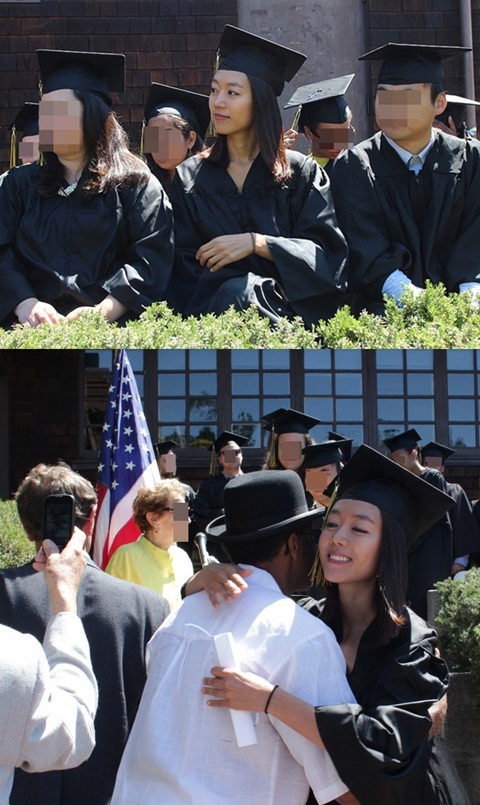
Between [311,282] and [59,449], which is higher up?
[311,282]

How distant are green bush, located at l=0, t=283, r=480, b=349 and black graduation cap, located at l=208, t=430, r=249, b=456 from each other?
488 millimetres

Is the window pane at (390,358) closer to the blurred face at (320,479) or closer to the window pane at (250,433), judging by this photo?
the blurred face at (320,479)

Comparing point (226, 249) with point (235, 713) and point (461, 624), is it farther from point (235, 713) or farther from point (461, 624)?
point (235, 713)

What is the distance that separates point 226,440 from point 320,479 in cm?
58

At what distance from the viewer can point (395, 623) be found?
270 cm

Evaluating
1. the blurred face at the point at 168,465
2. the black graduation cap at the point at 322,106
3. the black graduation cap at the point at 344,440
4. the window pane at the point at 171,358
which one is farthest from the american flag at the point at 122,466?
the black graduation cap at the point at 322,106

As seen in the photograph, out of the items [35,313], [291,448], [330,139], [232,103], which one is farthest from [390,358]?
[330,139]

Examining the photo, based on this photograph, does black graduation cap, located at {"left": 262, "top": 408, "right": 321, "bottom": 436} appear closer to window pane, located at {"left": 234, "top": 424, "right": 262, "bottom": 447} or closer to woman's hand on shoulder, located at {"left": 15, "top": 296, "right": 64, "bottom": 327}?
window pane, located at {"left": 234, "top": 424, "right": 262, "bottom": 447}

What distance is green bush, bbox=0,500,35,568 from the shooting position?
591cm

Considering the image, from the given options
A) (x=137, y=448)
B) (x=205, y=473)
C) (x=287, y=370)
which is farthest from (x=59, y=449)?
(x=287, y=370)

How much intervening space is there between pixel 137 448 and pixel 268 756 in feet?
11.6

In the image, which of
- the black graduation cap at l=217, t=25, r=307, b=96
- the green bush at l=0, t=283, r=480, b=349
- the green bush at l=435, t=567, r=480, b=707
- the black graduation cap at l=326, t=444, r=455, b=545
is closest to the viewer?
the black graduation cap at l=326, t=444, r=455, b=545

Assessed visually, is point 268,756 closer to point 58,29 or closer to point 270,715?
point 270,715

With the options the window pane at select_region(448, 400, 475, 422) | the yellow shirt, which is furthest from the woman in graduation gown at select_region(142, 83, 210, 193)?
the yellow shirt
